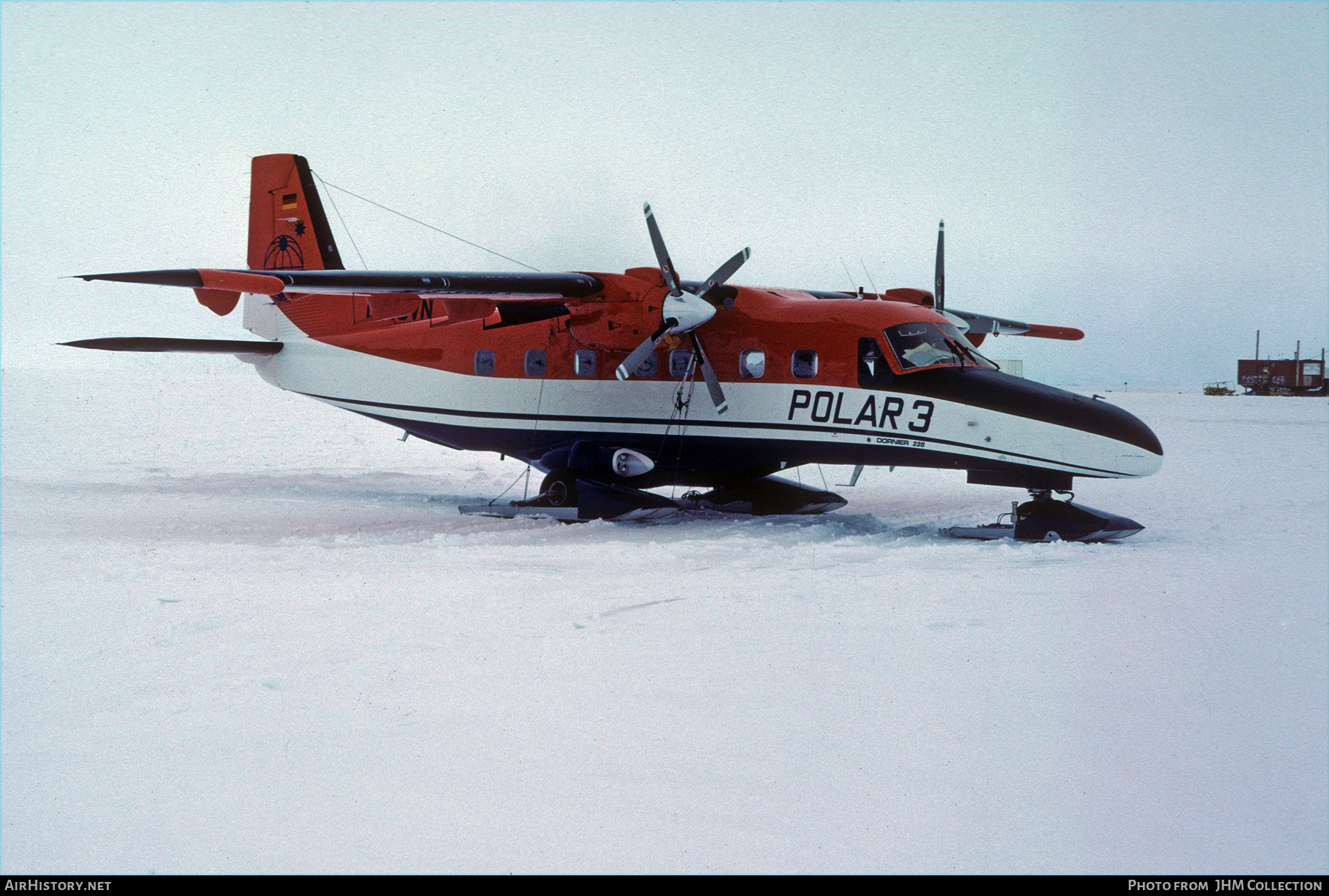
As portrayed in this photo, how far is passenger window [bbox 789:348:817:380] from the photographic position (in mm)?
12367

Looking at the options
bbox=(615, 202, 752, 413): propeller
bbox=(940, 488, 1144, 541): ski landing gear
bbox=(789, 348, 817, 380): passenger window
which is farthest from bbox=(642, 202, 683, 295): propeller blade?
bbox=(940, 488, 1144, 541): ski landing gear

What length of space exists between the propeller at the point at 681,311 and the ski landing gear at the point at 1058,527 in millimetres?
3668

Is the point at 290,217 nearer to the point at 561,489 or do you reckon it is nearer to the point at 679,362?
the point at 561,489

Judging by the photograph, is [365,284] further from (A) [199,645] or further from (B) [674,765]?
Result: (B) [674,765]

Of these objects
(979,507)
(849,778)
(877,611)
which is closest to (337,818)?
(849,778)

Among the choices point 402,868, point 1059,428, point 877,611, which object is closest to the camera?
point 402,868

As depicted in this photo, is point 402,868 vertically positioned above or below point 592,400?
below

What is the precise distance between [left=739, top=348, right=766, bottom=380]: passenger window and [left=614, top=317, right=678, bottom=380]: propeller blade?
3.65 ft

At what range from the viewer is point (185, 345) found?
51.0ft

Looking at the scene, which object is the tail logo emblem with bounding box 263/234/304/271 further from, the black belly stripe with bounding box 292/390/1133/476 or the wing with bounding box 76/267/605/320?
the wing with bounding box 76/267/605/320

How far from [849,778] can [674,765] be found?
780 mm

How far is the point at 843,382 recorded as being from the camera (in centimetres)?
1219

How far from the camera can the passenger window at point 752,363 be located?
1265 centimetres

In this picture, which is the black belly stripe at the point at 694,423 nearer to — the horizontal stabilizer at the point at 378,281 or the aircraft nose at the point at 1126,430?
the aircraft nose at the point at 1126,430
